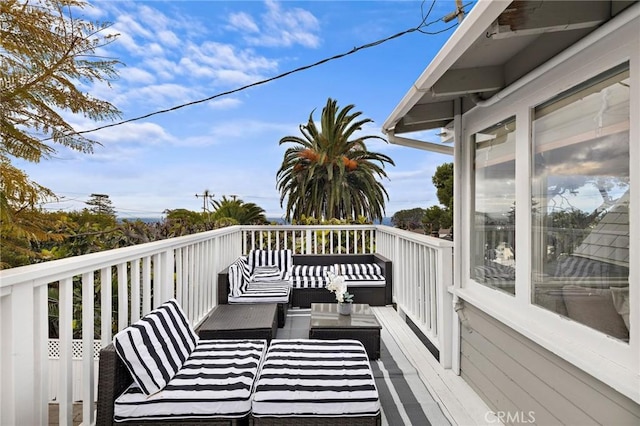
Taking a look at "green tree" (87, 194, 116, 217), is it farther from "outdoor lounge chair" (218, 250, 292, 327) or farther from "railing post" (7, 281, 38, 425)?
"railing post" (7, 281, 38, 425)

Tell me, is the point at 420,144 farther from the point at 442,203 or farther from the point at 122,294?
the point at 122,294

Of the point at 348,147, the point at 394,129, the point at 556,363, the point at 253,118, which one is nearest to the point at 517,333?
the point at 556,363

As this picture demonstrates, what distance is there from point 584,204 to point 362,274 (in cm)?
416

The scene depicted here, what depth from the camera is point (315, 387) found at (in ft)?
6.77

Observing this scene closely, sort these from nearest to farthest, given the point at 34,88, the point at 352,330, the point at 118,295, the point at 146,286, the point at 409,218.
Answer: the point at 118,295 → the point at 146,286 → the point at 352,330 → the point at 34,88 → the point at 409,218

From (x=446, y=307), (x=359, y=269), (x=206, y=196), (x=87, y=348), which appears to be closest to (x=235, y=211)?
(x=206, y=196)

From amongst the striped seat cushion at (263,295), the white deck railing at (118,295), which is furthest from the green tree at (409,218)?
the striped seat cushion at (263,295)

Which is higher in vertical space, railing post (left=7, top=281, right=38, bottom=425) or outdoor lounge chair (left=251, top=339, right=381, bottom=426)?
railing post (left=7, top=281, right=38, bottom=425)

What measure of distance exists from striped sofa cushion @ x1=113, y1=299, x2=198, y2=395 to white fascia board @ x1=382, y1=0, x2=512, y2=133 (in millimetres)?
2125

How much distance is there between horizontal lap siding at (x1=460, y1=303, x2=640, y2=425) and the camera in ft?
5.28

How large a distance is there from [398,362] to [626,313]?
89.3 inches

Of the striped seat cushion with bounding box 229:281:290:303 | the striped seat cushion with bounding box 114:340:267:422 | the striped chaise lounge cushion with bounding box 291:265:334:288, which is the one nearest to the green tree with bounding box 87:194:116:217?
the striped seat cushion with bounding box 229:281:290:303

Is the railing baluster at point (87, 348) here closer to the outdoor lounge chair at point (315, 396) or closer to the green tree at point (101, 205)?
the outdoor lounge chair at point (315, 396)

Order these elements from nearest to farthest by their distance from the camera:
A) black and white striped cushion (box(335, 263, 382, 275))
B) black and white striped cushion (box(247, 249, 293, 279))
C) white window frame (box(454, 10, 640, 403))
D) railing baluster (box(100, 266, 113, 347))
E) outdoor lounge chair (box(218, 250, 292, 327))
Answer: white window frame (box(454, 10, 640, 403)) < railing baluster (box(100, 266, 113, 347)) < outdoor lounge chair (box(218, 250, 292, 327)) < black and white striped cushion (box(335, 263, 382, 275)) < black and white striped cushion (box(247, 249, 293, 279))
